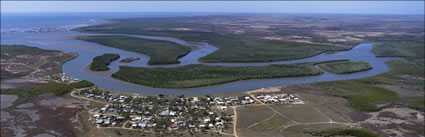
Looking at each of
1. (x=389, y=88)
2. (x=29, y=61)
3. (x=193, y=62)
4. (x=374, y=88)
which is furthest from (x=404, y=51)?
(x=29, y=61)

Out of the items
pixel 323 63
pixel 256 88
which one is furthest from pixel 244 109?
pixel 323 63

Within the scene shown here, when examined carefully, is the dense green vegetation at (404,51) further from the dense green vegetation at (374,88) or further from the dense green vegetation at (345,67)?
the dense green vegetation at (345,67)

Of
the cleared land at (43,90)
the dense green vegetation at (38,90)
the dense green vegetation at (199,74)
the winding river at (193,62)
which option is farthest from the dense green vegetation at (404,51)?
the dense green vegetation at (38,90)

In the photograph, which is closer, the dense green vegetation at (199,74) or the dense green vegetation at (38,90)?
the dense green vegetation at (38,90)

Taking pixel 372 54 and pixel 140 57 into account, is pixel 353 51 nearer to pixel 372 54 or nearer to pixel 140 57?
pixel 372 54

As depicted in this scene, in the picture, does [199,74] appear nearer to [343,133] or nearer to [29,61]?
[343,133]

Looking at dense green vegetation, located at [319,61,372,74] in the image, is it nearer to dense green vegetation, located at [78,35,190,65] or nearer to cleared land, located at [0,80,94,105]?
dense green vegetation, located at [78,35,190,65]

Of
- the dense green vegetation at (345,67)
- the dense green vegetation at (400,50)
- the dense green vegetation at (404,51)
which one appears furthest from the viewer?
the dense green vegetation at (400,50)
